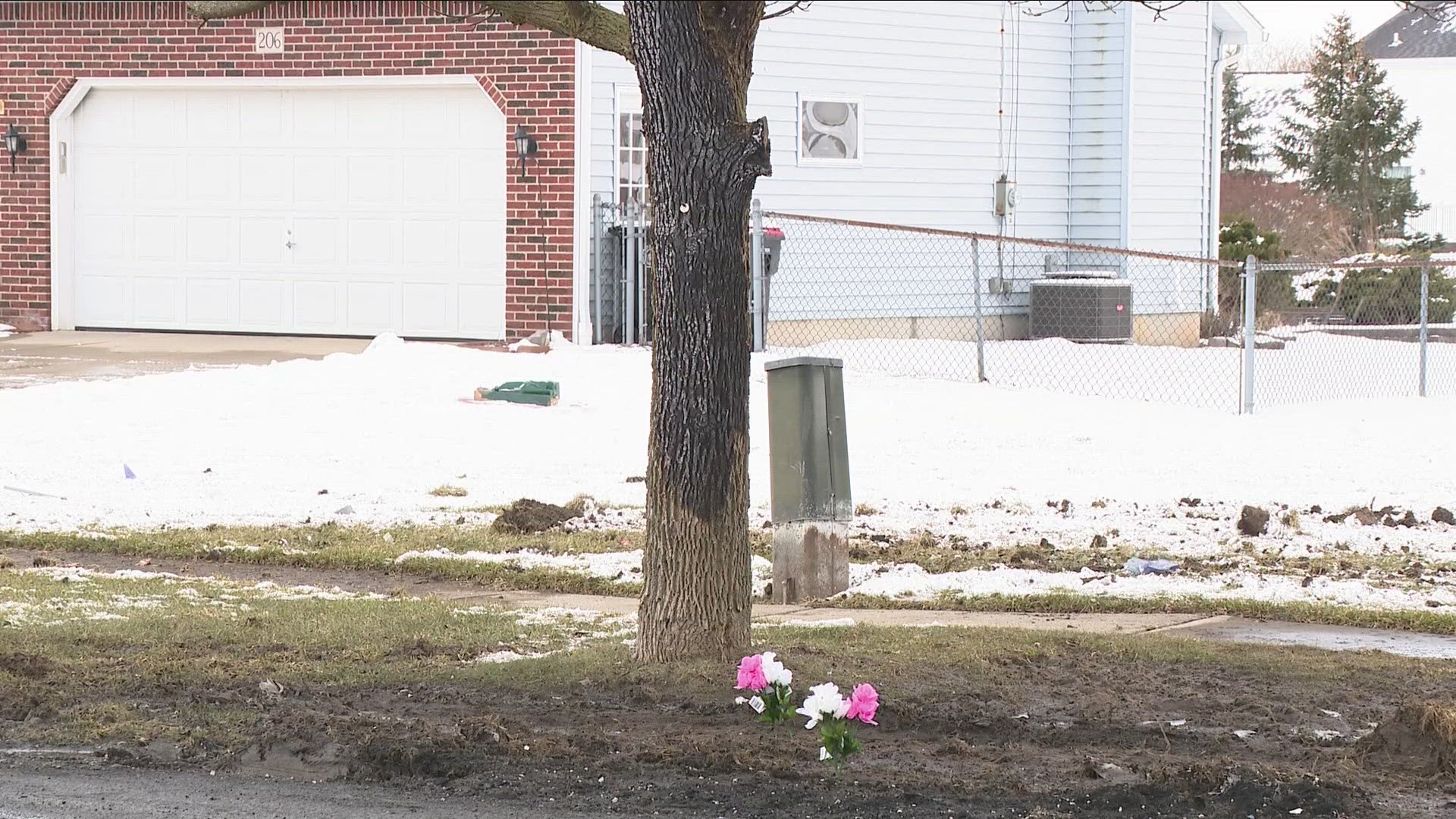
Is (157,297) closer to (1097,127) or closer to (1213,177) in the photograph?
A: (1097,127)

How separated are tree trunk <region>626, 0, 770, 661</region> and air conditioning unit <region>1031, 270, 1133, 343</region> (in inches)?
623

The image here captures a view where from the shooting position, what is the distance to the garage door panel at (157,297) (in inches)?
754

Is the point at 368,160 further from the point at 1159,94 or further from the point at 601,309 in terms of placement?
the point at 1159,94

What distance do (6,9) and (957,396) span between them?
37.3ft

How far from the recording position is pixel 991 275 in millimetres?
21422

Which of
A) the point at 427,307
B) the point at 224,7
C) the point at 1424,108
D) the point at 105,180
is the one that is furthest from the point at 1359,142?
the point at 224,7

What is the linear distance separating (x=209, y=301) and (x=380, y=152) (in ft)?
8.66

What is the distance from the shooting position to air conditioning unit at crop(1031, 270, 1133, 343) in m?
21.0

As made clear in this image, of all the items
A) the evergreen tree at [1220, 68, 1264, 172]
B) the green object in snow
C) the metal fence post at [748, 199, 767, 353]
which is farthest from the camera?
the evergreen tree at [1220, 68, 1264, 172]

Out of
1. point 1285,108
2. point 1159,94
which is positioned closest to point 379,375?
point 1159,94

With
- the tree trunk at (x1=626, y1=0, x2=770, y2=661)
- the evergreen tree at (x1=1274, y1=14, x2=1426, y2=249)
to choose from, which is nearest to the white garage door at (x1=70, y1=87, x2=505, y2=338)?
the tree trunk at (x1=626, y1=0, x2=770, y2=661)

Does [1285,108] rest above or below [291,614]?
above

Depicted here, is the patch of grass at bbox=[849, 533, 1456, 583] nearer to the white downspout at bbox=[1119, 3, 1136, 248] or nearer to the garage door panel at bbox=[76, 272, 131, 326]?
the garage door panel at bbox=[76, 272, 131, 326]

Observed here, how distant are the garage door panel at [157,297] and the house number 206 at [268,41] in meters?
2.81
